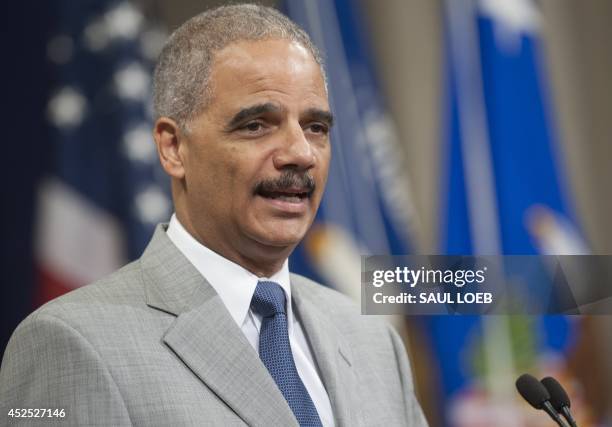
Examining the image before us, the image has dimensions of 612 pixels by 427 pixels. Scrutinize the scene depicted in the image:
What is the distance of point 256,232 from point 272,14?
469 mm

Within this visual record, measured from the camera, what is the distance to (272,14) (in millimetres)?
1646

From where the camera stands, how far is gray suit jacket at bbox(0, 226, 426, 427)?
1.30m

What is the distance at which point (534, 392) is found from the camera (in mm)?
1384

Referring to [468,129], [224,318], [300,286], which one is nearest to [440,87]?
[468,129]

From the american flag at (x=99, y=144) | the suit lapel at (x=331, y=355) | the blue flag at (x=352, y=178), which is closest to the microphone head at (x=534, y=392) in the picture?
the suit lapel at (x=331, y=355)

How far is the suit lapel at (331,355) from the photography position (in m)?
1.56

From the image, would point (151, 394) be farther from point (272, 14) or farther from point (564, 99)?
point (564, 99)

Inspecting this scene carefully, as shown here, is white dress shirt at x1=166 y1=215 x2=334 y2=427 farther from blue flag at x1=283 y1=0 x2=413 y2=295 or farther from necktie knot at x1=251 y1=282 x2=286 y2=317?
blue flag at x1=283 y1=0 x2=413 y2=295

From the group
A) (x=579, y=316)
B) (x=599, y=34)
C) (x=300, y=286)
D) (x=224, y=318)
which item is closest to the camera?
(x=224, y=318)

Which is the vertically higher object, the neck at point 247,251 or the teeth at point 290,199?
→ the teeth at point 290,199

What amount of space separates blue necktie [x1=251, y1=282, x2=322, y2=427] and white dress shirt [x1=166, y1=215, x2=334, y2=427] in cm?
2

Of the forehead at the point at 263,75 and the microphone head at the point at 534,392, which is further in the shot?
the forehead at the point at 263,75

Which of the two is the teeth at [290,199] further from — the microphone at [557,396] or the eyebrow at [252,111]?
the microphone at [557,396]

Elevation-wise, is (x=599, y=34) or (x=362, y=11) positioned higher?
(x=362, y=11)
